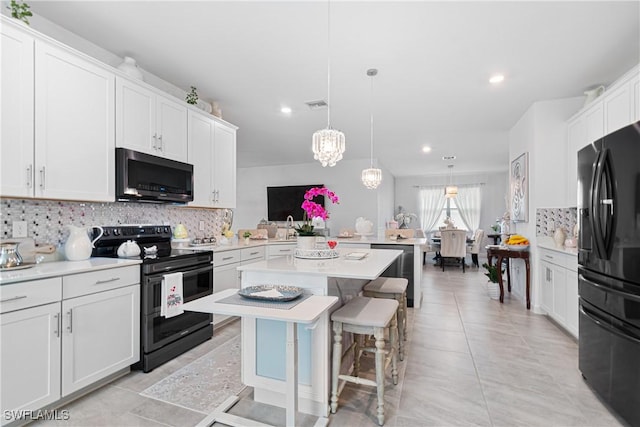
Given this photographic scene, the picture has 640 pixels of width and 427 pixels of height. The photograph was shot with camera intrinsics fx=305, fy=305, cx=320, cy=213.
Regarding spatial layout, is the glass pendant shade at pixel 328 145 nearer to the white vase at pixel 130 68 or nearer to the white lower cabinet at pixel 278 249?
the white vase at pixel 130 68

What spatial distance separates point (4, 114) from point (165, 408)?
2035 mm

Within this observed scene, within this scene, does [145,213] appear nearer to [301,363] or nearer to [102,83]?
[102,83]

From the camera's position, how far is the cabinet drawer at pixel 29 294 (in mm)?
1583

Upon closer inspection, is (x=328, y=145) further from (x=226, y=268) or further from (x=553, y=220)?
(x=553, y=220)

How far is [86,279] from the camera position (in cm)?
197

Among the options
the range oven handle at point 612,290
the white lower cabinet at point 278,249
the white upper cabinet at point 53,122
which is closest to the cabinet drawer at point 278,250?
the white lower cabinet at point 278,249

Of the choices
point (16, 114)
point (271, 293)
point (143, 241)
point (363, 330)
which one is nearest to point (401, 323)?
point (363, 330)

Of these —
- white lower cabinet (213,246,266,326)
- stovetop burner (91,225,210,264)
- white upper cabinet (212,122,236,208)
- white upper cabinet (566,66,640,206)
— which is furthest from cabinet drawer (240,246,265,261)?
white upper cabinet (566,66,640,206)

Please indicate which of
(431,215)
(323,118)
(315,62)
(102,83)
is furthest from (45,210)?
(431,215)

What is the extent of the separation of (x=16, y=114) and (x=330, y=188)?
19.7 ft

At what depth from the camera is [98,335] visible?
205 centimetres

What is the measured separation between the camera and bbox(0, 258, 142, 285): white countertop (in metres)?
1.64

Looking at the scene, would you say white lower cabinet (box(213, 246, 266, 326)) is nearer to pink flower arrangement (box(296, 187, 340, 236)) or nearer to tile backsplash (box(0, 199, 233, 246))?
tile backsplash (box(0, 199, 233, 246))

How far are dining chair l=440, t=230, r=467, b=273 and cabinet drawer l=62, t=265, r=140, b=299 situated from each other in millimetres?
6479
